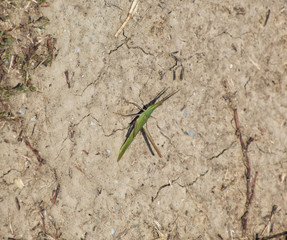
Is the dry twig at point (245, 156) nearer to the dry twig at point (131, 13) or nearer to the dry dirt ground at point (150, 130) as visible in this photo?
the dry dirt ground at point (150, 130)

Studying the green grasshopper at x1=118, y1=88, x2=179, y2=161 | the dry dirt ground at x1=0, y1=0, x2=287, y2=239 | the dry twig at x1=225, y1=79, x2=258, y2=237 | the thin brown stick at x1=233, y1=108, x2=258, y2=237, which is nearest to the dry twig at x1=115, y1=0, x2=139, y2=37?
the dry dirt ground at x1=0, y1=0, x2=287, y2=239

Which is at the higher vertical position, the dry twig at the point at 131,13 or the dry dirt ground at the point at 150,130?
the dry twig at the point at 131,13

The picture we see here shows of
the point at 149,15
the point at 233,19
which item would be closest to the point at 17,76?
the point at 149,15

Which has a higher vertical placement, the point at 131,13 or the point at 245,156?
the point at 131,13

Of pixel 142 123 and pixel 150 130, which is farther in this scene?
pixel 150 130

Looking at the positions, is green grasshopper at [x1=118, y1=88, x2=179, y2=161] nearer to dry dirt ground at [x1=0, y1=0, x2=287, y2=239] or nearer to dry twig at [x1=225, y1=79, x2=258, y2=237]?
dry dirt ground at [x1=0, y1=0, x2=287, y2=239]

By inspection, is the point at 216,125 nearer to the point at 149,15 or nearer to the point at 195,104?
the point at 195,104

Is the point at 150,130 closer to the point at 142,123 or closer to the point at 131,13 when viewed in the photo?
the point at 142,123

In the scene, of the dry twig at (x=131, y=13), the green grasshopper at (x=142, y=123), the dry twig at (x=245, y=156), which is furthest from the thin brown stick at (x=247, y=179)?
the dry twig at (x=131, y=13)

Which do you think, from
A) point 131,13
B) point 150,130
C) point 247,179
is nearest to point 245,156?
point 247,179

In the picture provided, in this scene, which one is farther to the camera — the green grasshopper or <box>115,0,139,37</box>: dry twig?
<box>115,0,139,37</box>: dry twig
